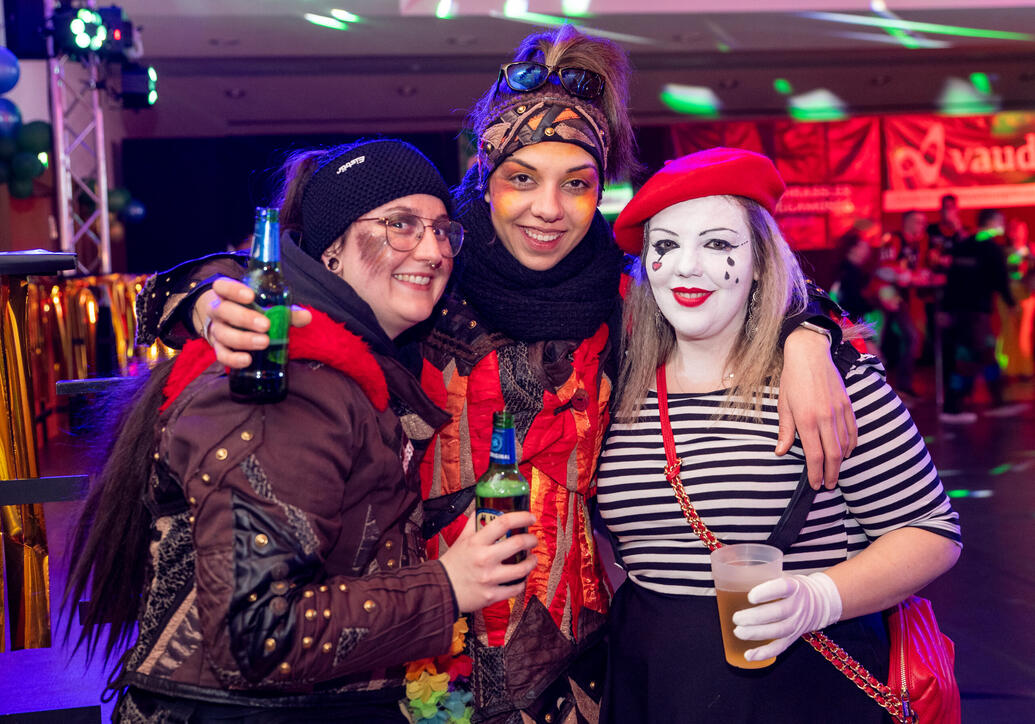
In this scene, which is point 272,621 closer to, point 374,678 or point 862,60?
point 374,678

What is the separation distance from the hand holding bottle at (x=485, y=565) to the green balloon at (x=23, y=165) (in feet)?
24.5

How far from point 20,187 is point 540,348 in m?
7.04

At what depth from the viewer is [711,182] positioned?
1808 mm

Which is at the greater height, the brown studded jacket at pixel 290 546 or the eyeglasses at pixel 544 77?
the eyeglasses at pixel 544 77

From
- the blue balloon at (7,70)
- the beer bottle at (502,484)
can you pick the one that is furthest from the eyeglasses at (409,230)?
the blue balloon at (7,70)

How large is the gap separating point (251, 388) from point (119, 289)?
6980 mm

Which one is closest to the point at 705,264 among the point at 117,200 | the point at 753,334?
the point at 753,334

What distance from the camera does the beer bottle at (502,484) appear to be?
143cm

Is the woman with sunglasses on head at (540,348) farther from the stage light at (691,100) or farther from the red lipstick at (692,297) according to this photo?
the stage light at (691,100)

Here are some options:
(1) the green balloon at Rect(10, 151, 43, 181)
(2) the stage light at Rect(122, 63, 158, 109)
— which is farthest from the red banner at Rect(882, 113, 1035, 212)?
(1) the green balloon at Rect(10, 151, 43, 181)

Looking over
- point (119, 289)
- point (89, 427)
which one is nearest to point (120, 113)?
point (119, 289)

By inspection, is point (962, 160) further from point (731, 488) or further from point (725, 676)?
point (725, 676)

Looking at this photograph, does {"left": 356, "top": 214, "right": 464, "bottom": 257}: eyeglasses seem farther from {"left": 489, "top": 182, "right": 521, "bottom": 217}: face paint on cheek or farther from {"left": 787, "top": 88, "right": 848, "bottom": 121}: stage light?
{"left": 787, "top": 88, "right": 848, "bottom": 121}: stage light

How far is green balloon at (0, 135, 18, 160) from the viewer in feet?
24.3
